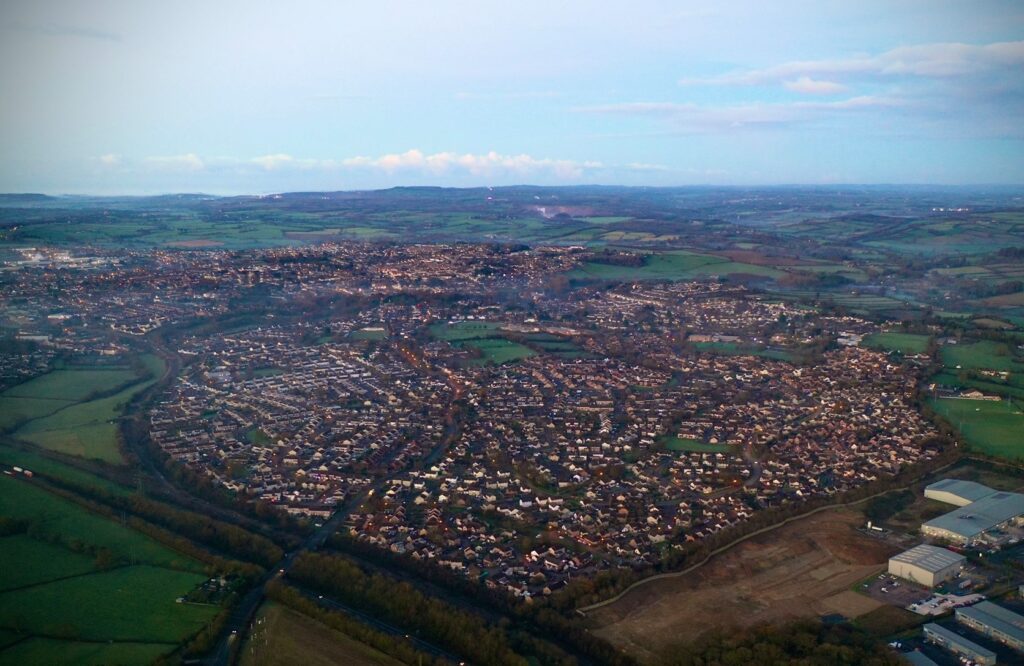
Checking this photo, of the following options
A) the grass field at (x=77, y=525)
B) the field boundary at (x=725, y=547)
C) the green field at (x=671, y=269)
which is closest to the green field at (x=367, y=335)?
the grass field at (x=77, y=525)

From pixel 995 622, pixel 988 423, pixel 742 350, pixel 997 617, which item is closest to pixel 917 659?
pixel 995 622

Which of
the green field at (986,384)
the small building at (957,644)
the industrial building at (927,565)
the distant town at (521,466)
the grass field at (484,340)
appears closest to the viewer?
the small building at (957,644)

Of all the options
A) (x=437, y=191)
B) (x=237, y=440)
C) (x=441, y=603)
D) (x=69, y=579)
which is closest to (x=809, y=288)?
(x=237, y=440)

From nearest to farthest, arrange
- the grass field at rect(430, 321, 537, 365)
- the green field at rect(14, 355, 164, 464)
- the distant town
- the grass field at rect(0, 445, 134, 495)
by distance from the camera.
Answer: the distant town
the grass field at rect(0, 445, 134, 495)
the green field at rect(14, 355, 164, 464)
the grass field at rect(430, 321, 537, 365)

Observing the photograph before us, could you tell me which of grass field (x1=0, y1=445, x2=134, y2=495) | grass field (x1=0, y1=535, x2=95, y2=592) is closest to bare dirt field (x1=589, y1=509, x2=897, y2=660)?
grass field (x1=0, y1=535, x2=95, y2=592)

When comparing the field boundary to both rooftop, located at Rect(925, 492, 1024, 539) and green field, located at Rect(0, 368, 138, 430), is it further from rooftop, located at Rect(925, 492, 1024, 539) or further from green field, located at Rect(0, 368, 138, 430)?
green field, located at Rect(0, 368, 138, 430)

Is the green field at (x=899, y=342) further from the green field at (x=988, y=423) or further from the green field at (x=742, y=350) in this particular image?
the green field at (x=988, y=423)

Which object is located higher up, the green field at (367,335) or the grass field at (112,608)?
the green field at (367,335)

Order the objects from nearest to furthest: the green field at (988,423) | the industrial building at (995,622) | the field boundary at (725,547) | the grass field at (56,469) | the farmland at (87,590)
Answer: the farmland at (87,590) < the industrial building at (995,622) < the field boundary at (725,547) < the grass field at (56,469) < the green field at (988,423)
